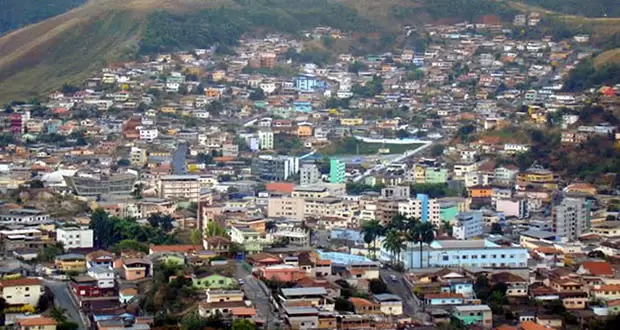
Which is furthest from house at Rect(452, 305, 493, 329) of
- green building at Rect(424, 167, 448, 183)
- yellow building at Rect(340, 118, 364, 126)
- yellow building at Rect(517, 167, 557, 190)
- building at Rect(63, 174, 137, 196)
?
yellow building at Rect(340, 118, 364, 126)

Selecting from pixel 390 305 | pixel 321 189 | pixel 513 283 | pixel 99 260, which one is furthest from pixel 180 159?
pixel 390 305

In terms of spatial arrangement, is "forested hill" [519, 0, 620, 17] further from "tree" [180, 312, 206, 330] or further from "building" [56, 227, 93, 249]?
"tree" [180, 312, 206, 330]

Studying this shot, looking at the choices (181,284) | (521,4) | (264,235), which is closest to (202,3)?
(521,4)

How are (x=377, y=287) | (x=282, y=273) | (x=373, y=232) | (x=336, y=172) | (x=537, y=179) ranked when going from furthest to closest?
1. (x=336, y=172)
2. (x=537, y=179)
3. (x=373, y=232)
4. (x=377, y=287)
5. (x=282, y=273)

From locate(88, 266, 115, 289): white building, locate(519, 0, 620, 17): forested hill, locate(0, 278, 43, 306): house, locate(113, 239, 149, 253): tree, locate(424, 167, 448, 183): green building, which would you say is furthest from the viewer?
locate(519, 0, 620, 17): forested hill

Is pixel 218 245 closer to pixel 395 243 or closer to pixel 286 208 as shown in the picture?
pixel 395 243

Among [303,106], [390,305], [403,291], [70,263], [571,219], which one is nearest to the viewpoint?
[390,305]

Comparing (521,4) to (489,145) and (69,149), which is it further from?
(69,149)
